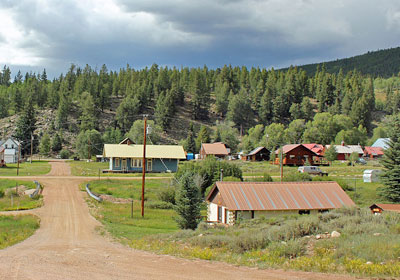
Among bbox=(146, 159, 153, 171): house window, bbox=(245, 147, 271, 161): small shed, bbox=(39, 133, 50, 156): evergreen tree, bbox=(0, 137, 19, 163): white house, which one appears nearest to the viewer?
bbox=(146, 159, 153, 171): house window

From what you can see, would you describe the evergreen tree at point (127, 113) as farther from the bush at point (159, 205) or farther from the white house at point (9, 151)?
the bush at point (159, 205)

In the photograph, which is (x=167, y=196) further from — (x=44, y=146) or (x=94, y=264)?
(x=44, y=146)

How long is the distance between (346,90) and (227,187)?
127859mm

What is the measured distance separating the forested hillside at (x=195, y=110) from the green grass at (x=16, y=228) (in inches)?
2877

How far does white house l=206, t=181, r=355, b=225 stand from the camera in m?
28.8

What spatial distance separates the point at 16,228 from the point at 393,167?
40.0m

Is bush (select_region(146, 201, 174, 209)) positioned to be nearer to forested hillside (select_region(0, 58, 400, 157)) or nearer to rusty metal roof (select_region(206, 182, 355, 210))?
rusty metal roof (select_region(206, 182, 355, 210))

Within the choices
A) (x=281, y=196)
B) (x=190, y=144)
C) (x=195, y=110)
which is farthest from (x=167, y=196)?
(x=195, y=110)

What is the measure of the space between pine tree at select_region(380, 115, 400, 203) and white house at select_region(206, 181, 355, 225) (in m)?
14.2

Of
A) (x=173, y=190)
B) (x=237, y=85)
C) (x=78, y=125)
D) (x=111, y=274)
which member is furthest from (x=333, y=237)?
(x=237, y=85)

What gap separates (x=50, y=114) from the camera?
122m

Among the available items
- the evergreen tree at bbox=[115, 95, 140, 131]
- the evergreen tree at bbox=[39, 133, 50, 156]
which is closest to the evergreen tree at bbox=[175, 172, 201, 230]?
the evergreen tree at bbox=[39, 133, 50, 156]

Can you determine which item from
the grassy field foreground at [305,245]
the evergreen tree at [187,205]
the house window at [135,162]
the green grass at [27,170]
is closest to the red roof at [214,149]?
the house window at [135,162]

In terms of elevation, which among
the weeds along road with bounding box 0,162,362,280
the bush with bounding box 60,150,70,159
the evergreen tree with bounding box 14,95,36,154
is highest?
the evergreen tree with bounding box 14,95,36,154
